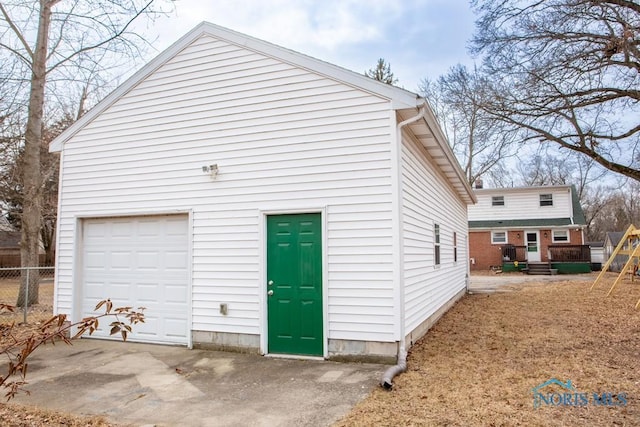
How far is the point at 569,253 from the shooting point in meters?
23.3

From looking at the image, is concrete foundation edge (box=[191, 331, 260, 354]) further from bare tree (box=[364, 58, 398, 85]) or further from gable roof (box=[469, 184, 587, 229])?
bare tree (box=[364, 58, 398, 85])

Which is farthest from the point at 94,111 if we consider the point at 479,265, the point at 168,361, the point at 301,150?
the point at 479,265

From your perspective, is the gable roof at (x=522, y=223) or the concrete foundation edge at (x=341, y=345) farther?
the gable roof at (x=522, y=223)

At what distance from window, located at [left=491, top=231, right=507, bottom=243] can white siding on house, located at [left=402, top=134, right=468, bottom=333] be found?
1569 cm

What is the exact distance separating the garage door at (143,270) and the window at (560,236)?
79.5ft

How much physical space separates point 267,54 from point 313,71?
872 millimetres

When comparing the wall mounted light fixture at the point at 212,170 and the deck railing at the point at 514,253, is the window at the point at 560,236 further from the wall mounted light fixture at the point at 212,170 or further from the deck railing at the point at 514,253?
the wall mounted light fixture at the point at 212,170

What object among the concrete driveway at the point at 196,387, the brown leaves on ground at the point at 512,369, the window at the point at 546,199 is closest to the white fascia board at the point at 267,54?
the brown leaves on ground at the point at 512,369

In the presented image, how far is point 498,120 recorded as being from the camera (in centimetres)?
1201

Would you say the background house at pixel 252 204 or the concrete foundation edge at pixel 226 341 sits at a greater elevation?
the background house at pixel 252 204

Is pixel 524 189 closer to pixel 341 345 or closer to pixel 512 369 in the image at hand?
pixel 512 369

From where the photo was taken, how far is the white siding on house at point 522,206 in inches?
1008

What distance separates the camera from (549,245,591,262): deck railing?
75.6ft

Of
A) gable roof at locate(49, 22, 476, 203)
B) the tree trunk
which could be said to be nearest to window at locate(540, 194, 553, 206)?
gable roof at locate(49, 22, 476, 203)
